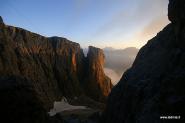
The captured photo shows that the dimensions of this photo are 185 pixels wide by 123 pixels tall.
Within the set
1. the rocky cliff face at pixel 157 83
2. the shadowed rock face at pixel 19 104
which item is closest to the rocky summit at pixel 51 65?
the rocky cliff face at pixel 157 83

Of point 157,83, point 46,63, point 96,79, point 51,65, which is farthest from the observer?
point 96,79

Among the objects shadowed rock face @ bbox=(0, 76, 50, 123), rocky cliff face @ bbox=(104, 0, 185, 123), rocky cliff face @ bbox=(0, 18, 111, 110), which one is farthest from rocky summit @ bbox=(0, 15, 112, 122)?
shadowed rock face @ bbox=(0, 76, 50, 123)

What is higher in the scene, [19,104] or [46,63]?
[46,63]

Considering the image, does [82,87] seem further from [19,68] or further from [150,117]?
[150,117]

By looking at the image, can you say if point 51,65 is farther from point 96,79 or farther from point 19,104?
point 19,104

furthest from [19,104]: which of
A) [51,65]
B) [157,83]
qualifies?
[51,65]

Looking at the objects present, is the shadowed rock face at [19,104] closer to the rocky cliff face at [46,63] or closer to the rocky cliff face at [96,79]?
the rocky cliff face at [46,63]

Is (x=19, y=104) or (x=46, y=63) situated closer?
(x=19, y=104)

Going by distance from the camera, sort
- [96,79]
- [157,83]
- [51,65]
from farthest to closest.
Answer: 1. [96,79]
2. [51,65]
3. [157,83]

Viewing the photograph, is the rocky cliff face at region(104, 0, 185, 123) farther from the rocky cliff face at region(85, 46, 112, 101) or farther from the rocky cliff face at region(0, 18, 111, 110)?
the rocky cliff face at region(85, 46, 112, 101)
